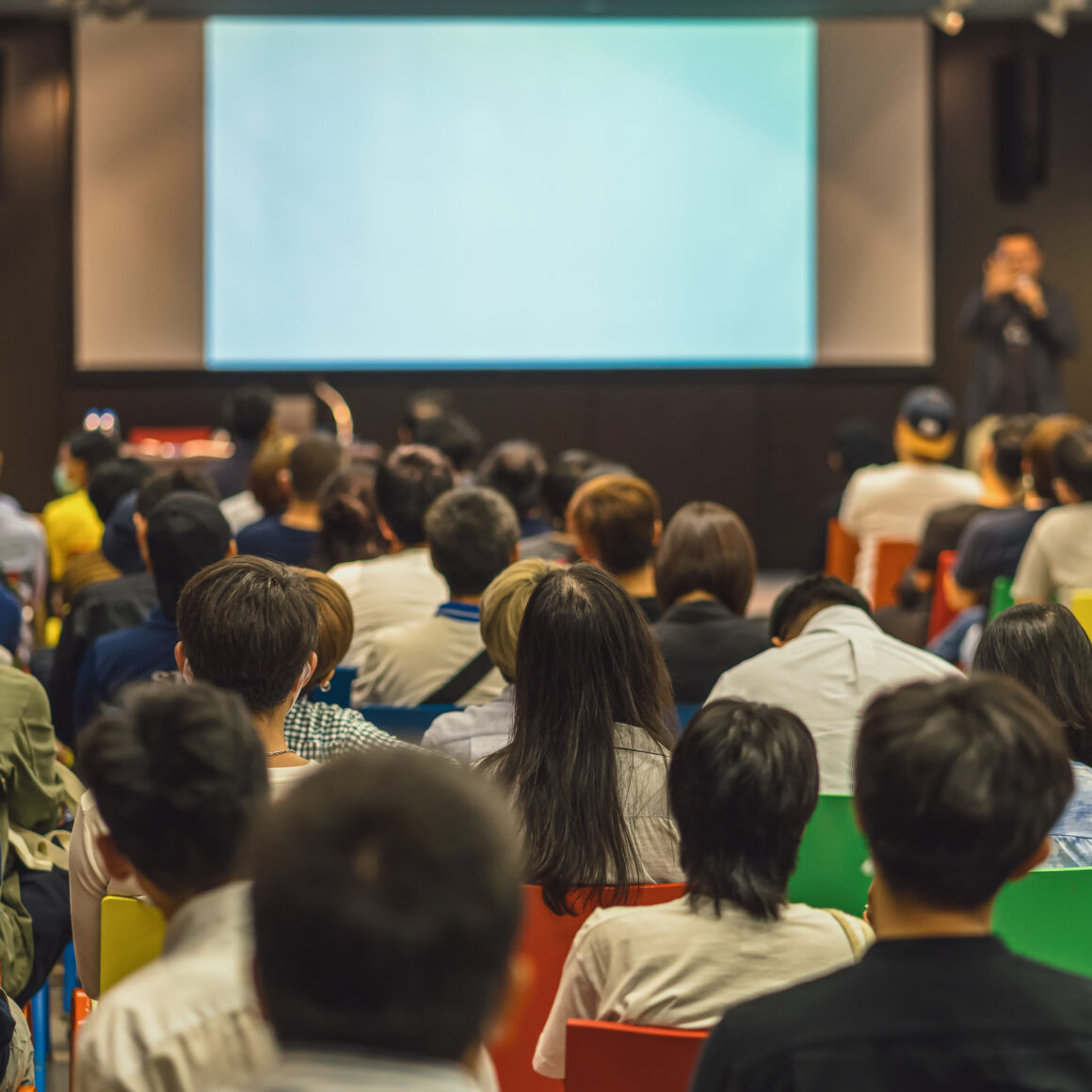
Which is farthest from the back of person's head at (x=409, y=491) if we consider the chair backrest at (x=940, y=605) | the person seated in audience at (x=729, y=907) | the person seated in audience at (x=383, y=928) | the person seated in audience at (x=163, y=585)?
the person seated in audience at (x=383, y=928)

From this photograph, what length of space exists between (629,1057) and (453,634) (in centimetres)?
183

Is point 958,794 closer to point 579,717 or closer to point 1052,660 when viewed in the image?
point 579,717

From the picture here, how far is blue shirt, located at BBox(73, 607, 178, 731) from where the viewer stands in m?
3.24

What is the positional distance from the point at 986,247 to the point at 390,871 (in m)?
9.88

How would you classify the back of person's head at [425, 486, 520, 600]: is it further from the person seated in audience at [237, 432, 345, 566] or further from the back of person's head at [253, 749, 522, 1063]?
the back of person's head at [253, 749, 522, 1063]

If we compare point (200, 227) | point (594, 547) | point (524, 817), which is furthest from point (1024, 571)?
point (200, 227)

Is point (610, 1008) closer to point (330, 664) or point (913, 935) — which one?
point (913, 935)

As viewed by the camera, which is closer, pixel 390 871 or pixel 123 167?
pixel 390 871

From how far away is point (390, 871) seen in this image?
3.17ft

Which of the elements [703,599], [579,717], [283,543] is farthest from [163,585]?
[283,543]

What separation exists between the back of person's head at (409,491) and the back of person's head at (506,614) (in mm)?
1429

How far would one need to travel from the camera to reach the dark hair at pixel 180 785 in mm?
1457

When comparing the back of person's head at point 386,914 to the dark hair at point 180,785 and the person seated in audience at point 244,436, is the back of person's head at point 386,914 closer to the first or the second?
the dark hair at point 180,785

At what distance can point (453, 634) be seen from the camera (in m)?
3.37
